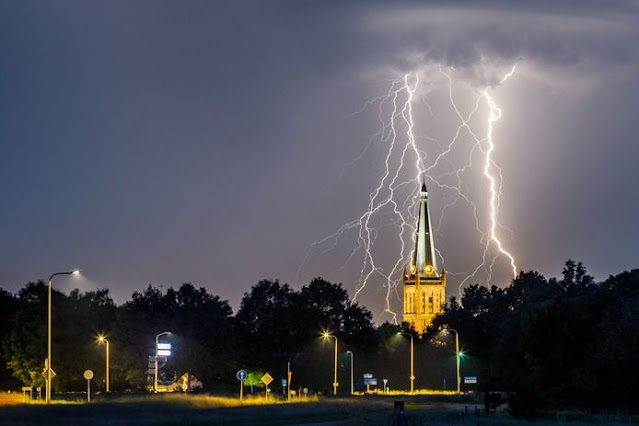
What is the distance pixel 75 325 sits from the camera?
4461 inches

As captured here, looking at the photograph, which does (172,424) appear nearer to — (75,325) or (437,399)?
(437,399)

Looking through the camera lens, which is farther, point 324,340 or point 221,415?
point 324,340

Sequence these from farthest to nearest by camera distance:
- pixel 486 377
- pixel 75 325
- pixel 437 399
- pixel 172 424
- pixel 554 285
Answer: pixel 554 285
pixel 75 325
pixel 437 399
pixel 486 377
pixel 172 424

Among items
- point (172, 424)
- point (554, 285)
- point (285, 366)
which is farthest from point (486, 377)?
point (554, 285)

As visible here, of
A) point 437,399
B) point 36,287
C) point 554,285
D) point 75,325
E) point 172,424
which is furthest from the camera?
point 554,285

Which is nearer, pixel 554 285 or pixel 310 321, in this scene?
pixel 310 321

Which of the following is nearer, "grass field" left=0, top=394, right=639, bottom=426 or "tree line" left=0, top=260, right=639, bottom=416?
"grass field" left=0, top=394, right=639, bottom=426

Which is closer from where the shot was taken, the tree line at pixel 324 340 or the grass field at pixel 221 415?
the grass field at pixel 221 415

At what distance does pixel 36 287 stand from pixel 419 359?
44882 mm

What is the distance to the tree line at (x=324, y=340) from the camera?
7131 centimetres

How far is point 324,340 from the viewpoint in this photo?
131875mm

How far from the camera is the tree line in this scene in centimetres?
7131

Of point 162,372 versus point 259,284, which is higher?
point 259,284

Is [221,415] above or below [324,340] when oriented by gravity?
below
